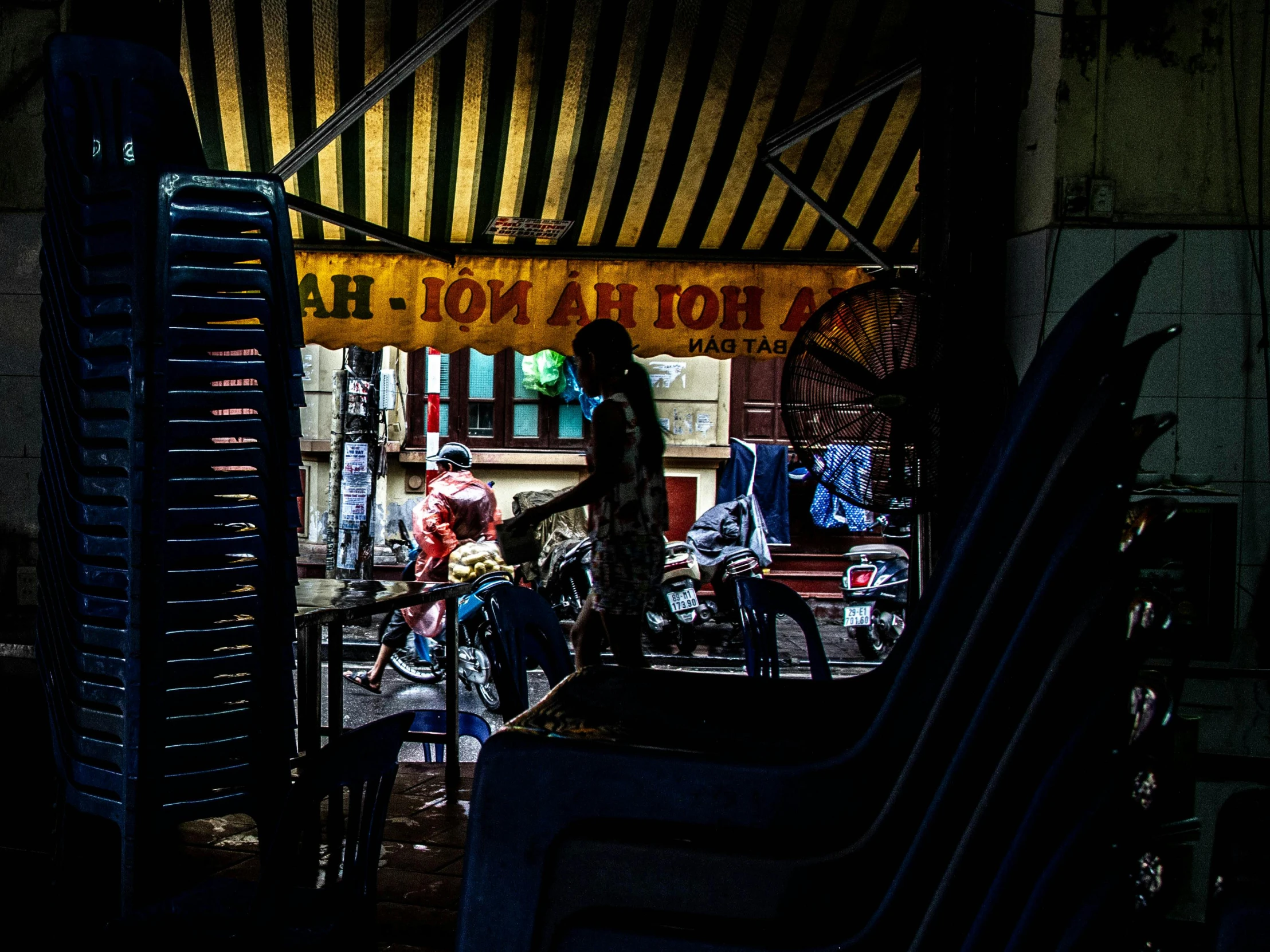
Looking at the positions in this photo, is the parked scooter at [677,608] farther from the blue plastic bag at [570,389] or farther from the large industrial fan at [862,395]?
the large industrial fan at [862,395]

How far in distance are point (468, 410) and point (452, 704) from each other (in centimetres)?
903

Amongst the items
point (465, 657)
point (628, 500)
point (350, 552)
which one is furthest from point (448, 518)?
point (628, 500)

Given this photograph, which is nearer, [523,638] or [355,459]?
[523,638]

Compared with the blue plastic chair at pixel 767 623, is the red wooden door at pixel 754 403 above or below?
above

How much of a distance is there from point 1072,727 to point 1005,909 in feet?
0.63

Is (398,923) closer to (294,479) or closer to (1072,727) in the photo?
(294,479)

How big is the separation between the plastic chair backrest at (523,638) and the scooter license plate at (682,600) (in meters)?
6.24

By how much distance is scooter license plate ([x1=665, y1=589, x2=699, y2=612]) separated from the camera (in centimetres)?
881

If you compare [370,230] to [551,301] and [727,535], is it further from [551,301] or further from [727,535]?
[727,535]

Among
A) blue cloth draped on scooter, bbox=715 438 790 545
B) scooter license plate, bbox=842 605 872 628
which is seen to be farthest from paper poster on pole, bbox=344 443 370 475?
blue cloth draped on scooter, bbox=715 438 790 545

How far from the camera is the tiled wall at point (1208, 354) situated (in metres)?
3.48

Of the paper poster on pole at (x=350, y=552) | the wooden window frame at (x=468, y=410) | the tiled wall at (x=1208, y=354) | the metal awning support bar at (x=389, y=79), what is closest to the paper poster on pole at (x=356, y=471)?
the paper poster on pole at (x=350, y=552)

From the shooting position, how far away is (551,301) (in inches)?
230

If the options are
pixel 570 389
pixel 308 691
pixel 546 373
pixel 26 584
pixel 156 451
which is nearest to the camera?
pixel 156 451
